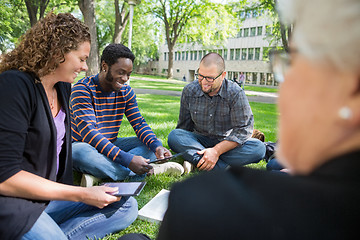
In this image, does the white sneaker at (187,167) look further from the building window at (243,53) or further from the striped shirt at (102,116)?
the building window at (243,53)

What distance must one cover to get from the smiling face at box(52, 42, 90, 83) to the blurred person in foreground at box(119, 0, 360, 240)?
184cm

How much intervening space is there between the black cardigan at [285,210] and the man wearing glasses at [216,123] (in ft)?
9.84

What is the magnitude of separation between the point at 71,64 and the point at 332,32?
6.65 ft

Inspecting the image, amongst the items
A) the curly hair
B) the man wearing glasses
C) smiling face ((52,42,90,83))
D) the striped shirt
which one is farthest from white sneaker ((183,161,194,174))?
the curly hair

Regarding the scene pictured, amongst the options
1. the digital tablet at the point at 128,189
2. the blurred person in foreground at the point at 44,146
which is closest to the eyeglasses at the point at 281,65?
the blurred person in foreground at the point at 44,146

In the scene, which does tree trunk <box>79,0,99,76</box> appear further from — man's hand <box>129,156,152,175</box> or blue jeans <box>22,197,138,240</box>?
blue jeans <box>22,197,138,240</box>

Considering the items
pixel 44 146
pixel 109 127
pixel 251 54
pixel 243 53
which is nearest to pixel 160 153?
pixel 109 127

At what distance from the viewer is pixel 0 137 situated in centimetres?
166

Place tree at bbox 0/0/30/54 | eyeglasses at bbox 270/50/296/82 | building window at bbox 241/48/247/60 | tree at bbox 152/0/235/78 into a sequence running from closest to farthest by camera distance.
Result: eyeglasses at bbox 270/50/296/82, tree at bbox 0/0/30/54, tree at bbox 152/0/235/78, building window at bbox 241/48/247/60

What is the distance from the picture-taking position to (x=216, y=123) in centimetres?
405

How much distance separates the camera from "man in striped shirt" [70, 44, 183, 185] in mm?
3094

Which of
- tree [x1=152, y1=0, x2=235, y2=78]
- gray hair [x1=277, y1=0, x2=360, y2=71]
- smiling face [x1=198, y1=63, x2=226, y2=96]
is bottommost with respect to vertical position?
smiling face [x1=198, y1=63, x2=226, y2=96]

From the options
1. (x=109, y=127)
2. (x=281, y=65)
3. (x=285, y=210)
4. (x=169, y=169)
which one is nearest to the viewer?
(x=285, y=210)

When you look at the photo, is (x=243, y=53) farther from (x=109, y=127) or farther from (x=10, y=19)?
(x=109, y=127)
